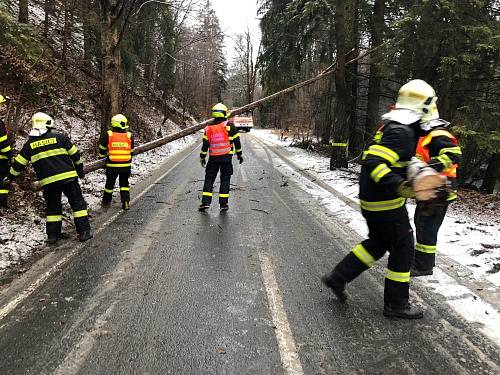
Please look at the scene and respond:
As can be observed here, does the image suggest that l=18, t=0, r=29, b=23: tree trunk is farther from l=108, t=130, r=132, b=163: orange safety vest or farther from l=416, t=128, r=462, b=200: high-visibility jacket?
l=416, t=128, r=462, b=200: high-visibility jacket

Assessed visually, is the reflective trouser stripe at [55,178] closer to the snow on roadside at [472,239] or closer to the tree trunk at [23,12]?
the snow on roadside at [472,239]

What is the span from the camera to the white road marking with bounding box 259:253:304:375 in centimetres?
301

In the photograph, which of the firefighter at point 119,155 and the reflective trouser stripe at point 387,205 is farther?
the firefighter at point 119,155

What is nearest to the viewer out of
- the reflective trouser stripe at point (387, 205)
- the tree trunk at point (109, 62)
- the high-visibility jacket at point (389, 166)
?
the high-visibility jacket at point (389, 166)

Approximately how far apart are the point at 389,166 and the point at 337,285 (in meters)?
1.39

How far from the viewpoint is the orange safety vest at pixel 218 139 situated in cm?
786

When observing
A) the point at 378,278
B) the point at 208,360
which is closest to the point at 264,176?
the point at 378,278

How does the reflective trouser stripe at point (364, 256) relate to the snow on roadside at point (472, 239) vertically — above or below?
above

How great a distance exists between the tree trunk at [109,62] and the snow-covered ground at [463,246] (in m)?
6.30

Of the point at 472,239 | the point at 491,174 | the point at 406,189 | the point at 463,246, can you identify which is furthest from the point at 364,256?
the point at 491,174

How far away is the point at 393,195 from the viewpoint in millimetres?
3613

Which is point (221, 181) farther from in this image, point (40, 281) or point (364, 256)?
point (364, 256)

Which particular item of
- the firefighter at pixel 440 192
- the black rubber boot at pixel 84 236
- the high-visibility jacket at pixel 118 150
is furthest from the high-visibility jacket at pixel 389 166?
the high-visibility jacket at pixel 118 150

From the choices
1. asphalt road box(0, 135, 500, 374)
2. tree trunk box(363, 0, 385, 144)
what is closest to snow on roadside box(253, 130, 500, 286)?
asphalt road box(0, 135, 500, 374)
